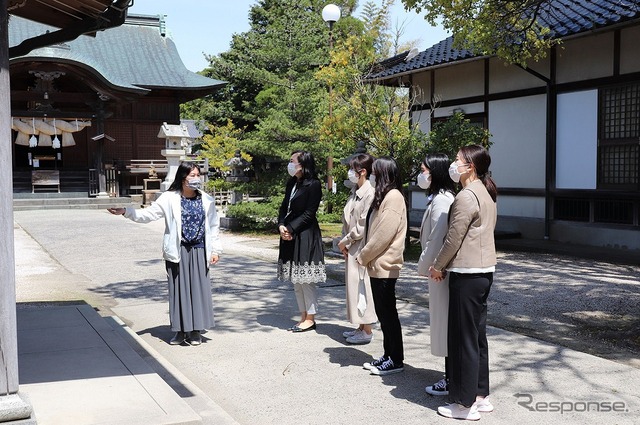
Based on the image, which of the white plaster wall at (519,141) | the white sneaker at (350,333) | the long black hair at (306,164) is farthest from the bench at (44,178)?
the white sneaker at (350,333)

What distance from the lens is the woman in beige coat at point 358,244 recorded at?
19.9 feet

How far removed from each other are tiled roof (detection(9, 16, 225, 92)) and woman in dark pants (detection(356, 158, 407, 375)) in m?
23.6

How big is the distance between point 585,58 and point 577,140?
1.65 metres

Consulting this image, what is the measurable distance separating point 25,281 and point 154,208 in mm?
4753

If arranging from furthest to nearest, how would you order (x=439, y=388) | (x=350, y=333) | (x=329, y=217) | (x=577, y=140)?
(x=329, y=217) < (x=577, y=140) < (x=350, y=333) < (x=439, y=388)

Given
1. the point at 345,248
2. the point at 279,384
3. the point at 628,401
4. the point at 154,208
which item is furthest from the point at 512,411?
the point at 154,208

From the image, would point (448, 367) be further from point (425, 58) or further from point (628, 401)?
point (425, 58)

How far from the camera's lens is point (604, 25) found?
37.0 feet

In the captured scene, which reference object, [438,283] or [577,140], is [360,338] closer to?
[438,283]

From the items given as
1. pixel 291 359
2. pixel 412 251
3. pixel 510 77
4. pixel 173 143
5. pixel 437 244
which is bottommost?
pixel 291 359

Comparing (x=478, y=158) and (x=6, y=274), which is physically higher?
(x=478, y=158)

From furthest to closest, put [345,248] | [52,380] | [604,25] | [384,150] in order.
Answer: [384,150] → [604,25] → [345,248] → [52,380]

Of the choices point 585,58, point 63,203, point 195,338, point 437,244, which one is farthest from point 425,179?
point 63,203

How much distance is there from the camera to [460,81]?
1608 centimetres
